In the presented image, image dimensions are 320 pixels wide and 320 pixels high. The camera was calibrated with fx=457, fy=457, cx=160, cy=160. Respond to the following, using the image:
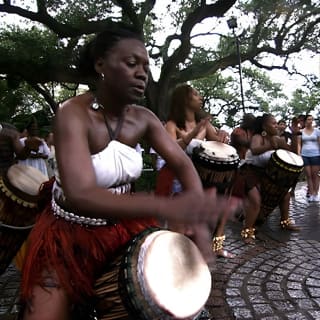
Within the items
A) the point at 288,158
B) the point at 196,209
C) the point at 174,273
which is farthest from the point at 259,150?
the point at 196,209

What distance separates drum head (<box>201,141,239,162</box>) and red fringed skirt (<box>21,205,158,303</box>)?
2355mm

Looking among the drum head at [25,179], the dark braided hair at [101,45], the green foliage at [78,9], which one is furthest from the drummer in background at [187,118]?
the green foliage at [78,9]

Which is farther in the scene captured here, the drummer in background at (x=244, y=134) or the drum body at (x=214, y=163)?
the drummer in background at (x=244, y=134)

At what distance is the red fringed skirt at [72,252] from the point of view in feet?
5.56

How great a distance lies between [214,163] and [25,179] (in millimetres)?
1774

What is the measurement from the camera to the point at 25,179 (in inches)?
119

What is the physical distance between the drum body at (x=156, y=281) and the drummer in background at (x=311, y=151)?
7714 millimetres

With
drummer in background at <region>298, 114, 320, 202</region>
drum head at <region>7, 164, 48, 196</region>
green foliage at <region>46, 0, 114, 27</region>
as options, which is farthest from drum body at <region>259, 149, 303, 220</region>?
green foliage at <region>46, 0, 114, 27</region>

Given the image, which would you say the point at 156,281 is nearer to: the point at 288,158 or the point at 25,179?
the point at 25,179

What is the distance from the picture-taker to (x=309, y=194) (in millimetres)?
9336

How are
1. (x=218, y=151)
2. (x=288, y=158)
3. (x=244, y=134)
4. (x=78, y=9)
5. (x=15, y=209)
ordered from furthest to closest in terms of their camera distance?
(x=78, y=9), (x=244, y=134), (x=288, y=158), (x=218, y=151), (x=15, y=209)

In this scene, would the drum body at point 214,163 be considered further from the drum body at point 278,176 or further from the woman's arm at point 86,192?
the woman's arm at point 86,192

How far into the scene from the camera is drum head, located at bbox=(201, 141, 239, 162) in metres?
4.14

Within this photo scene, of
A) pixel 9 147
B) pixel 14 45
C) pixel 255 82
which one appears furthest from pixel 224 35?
pixel 9 147
